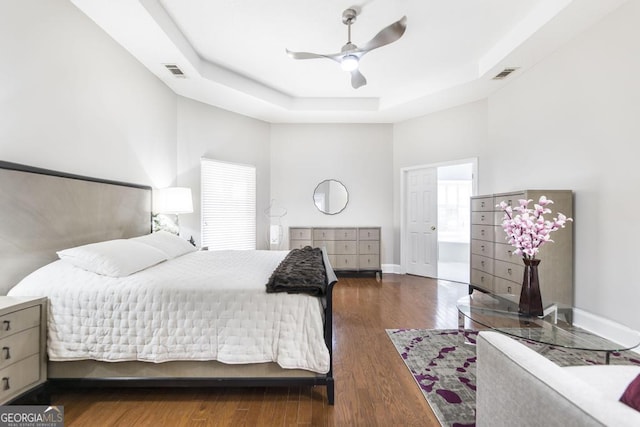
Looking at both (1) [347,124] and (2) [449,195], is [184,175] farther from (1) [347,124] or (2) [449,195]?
(2) [449,195]

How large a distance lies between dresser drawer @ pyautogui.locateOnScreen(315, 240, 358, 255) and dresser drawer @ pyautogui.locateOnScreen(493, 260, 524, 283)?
2.21 meters

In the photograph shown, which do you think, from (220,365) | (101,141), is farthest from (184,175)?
(220,365)

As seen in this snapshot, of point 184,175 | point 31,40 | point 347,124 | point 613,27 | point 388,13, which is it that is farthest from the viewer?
point 347,124

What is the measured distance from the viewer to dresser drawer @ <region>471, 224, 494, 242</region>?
3480 mm

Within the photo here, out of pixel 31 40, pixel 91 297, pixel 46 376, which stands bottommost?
pixel 46 376

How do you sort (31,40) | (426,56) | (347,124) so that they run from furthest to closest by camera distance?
(347,124) → (426,56) → (31,40)

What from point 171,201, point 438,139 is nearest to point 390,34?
point 438,139

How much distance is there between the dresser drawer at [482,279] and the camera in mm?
3486

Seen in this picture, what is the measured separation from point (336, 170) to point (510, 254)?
3242 mm

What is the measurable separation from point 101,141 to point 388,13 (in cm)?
313

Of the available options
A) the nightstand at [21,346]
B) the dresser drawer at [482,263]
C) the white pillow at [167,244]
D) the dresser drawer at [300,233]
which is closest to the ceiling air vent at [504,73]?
the dresser drawer at [482,263]

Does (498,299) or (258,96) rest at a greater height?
(258,96)

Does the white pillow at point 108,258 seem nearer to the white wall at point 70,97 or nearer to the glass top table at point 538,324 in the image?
the white wall at point 70,97

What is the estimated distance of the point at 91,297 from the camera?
166 cm
